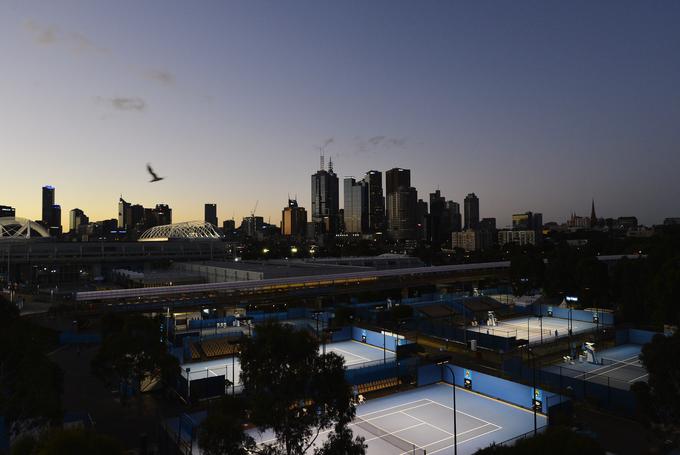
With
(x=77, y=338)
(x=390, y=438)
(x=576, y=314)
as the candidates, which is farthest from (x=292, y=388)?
(x=576, y=314)

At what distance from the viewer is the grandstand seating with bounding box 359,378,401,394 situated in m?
33.0

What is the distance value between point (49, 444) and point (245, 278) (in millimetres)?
67031

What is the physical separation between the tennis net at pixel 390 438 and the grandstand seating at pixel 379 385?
4357 mm

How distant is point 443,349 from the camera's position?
44.1 metres

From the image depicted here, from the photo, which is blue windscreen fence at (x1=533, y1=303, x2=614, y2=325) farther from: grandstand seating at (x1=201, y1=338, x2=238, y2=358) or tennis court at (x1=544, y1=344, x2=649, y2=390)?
grandstand seating at (x1=201, y1=338, x2=238, y2=358)

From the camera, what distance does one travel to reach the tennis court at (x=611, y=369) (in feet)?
111

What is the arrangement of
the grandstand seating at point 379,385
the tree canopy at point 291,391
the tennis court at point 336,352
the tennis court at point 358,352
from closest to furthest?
the tree canopy at point 291,391 < the grandstand seating at point 379,385 < the tennis court at point 336,352 < the tennis court at point 358,352

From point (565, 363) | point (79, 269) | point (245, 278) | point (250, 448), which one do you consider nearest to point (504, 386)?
point (565, 363)

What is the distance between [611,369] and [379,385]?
19.5 metres

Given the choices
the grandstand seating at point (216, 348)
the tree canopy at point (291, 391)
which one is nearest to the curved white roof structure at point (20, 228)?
the grandstand seating at point (216, 348)

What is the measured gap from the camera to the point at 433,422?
1092 inches

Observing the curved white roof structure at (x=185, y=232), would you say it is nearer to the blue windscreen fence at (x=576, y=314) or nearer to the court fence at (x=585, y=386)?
the blue windscreen fence at (x=576, y=314)

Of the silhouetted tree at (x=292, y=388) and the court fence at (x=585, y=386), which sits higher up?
the silhouetted tree at (x=292, y=388)

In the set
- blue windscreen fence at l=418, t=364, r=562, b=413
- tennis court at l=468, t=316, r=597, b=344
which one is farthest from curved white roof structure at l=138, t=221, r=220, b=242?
blue windscreen fence at l=418, t=364, r=562, b=413
